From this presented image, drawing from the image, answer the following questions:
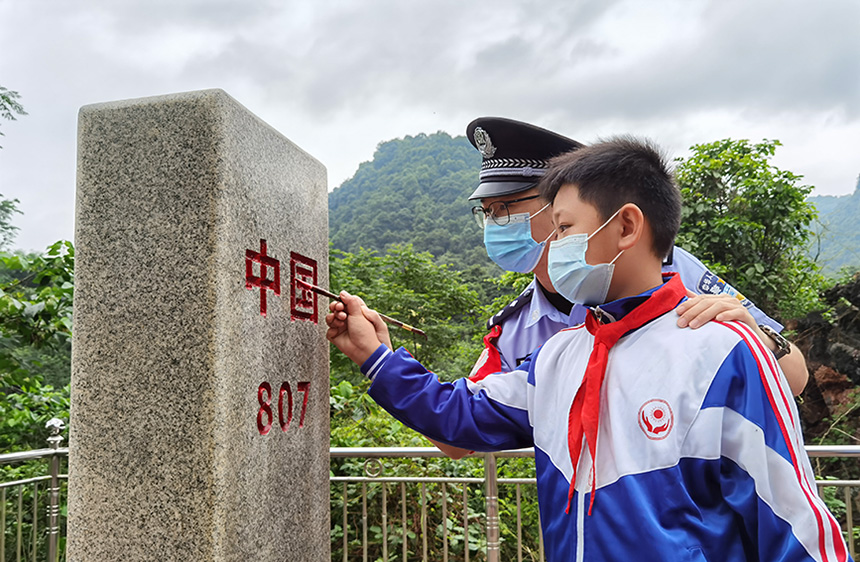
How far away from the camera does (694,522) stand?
1197mm

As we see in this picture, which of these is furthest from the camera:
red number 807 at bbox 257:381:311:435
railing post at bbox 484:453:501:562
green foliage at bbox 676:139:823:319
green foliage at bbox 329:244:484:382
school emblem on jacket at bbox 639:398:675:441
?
green foliage at bbox 329:244:484:382

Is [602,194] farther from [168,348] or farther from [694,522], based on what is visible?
[168,348]

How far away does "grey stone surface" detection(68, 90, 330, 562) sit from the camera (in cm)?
175

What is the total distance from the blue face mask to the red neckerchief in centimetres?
76

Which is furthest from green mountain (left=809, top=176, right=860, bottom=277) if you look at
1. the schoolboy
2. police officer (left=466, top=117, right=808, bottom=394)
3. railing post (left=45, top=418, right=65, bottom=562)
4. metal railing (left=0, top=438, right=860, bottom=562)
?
railing post (left=45, top=418, right=65, bottom=562)

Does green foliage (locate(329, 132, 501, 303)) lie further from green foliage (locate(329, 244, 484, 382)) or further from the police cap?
the police cap

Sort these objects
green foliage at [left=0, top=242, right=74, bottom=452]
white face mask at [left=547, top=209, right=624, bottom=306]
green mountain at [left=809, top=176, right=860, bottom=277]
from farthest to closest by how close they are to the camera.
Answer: green mountain at [left=809, top=176, right=860, bottom=277]
green foliage at [left=0, top=242, right=74, bottom=452]
white face mask at [left=547, top=209, right=624, bottom=306]

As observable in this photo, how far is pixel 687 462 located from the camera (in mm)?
1232

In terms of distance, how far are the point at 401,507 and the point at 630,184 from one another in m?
3.08

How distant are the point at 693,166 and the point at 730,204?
0.69 metres

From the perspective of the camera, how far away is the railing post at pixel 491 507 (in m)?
3.09

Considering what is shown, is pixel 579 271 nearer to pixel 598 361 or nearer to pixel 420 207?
pixel 598 361

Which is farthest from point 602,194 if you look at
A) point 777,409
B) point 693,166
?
point 693,166

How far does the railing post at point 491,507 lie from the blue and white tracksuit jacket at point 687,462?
5.28ft
